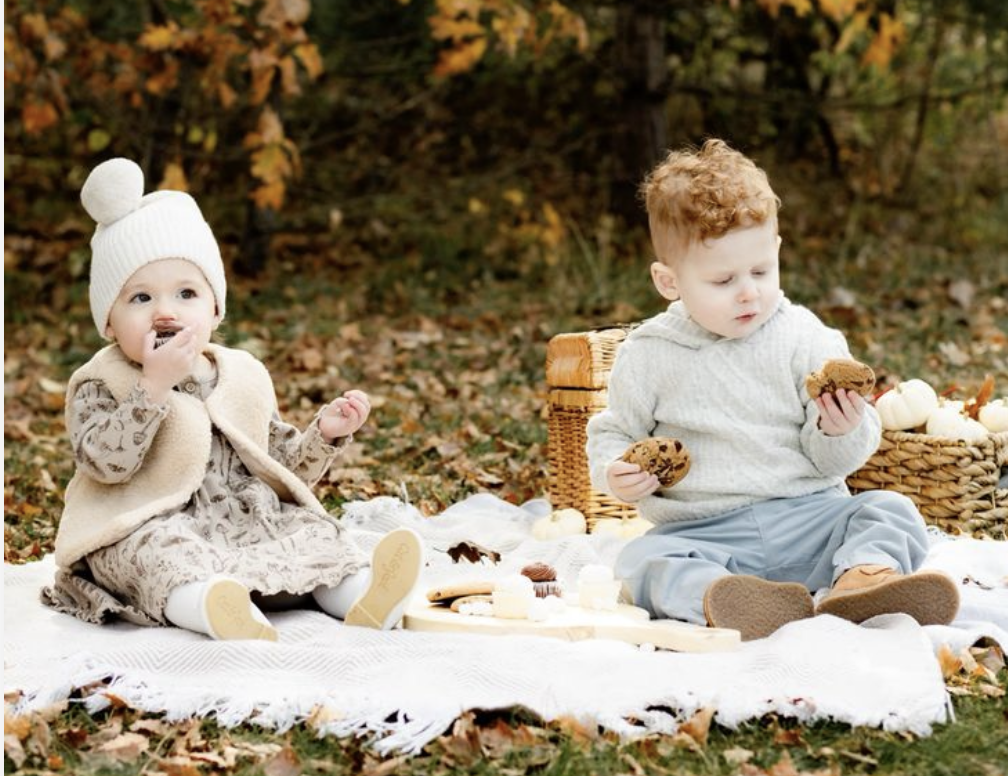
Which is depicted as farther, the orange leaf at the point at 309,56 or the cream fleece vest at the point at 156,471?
the orange leaf at the point at 309,56

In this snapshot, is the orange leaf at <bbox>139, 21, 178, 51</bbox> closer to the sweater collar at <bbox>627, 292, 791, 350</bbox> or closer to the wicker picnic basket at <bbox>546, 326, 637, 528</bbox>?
the wicker picnic basket at <bbox>546, 326, 637, 528</bbox>

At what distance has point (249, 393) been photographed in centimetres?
367

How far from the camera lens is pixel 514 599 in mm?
3355

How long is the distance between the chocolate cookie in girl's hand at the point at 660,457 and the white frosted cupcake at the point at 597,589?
0.24 m

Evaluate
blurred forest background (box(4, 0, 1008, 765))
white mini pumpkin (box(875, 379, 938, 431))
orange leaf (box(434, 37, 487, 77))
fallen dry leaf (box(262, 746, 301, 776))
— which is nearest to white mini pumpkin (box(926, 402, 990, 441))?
white mini pumpkin (box(875, 379, 938, 431))

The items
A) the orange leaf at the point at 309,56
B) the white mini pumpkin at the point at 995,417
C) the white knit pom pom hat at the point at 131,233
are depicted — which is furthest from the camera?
the orange leaf at the point at 309,56

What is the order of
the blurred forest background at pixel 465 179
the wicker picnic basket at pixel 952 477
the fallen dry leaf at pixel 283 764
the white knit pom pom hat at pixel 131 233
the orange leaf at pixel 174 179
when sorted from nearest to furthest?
the fallen dry leaf at pixel 283 764 < the white knit pom pom hat at pixel 131 233 < the wicker picnic basket at pixel 952 477 < the blurred forest background at pixel 465 179 < the orange leaf at pixel 174 179

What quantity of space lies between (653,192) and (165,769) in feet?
5.46

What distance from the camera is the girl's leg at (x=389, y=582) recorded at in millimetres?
3240

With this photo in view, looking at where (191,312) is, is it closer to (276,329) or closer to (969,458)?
(969,458)

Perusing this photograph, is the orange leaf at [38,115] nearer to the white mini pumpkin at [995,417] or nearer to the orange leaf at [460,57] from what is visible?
the orange leaf at [460,57]

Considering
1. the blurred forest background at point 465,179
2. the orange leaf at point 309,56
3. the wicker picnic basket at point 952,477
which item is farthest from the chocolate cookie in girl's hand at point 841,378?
Result: the orange leaf at point 309,56

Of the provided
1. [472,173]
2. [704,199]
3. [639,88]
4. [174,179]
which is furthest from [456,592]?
[472,173]

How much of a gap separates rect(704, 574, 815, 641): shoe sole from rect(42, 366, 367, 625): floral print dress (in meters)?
0.79
